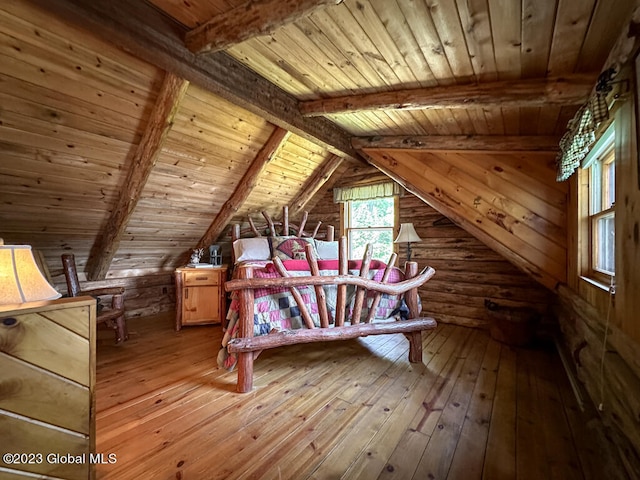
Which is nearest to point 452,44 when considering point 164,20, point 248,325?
point 164,20

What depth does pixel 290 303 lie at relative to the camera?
7.54 ft

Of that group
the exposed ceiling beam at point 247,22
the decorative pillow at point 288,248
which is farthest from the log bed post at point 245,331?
the decorative pillow at point 288,248

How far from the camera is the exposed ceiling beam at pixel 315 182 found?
4.25m

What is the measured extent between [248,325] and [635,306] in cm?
213

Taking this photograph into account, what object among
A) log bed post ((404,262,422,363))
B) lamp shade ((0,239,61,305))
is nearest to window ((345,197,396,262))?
log bed post ((404,262,422,363))

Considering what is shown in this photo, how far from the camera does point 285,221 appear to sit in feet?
15.4

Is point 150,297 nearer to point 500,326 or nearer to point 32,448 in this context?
point 32,448

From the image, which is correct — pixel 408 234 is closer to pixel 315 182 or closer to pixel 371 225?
pixel 371 225

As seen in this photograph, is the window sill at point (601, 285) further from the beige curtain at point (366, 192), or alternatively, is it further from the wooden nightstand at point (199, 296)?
the wooden nightstand at point (199, 296)

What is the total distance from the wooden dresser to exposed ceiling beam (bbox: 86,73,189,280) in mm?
1694

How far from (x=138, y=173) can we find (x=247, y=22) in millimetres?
1853

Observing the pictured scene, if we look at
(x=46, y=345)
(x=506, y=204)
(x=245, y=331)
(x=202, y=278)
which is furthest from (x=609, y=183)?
(x=202, y=278)

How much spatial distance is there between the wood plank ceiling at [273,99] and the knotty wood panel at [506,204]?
2 centimetres

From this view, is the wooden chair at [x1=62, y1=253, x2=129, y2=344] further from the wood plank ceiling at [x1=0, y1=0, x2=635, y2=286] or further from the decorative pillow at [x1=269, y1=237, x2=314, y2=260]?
the decorative pillow at [x1=269, y1=237, x2=314, y2=260]
